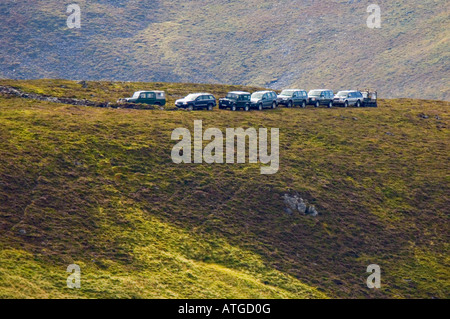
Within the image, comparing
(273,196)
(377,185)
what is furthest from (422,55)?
(273,196)

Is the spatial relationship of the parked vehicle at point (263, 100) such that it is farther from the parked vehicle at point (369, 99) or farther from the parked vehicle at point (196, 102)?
the parked vehicle at point (369, 99)

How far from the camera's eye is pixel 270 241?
41.0 meters

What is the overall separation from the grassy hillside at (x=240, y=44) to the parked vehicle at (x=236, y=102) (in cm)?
7843

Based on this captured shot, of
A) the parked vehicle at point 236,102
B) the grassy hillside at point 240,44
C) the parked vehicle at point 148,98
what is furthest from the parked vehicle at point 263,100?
the grassy hillside at point 240,44

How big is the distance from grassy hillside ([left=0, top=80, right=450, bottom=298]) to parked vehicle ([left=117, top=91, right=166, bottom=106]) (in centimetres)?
324

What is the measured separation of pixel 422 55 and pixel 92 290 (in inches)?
5387

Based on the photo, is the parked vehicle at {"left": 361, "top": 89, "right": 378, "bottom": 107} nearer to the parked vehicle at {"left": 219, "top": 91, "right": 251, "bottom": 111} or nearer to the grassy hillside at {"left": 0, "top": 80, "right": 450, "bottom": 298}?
the grassy hillside at {"left": 0, "top": 80, "right": 450, "bottom": 298}

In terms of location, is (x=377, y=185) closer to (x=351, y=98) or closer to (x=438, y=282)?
(x=438, y=282)

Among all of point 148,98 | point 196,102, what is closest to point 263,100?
point 196,102

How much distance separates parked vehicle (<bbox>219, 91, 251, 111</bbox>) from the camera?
208 feet

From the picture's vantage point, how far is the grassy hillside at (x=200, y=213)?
3341 centimetres

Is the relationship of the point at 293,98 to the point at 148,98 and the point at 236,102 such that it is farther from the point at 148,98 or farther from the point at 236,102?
the point at 148,98

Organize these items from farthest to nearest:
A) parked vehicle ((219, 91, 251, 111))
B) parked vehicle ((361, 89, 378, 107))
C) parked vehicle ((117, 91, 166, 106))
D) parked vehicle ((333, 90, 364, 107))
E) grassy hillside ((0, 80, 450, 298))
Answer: parked vehicle ((361, 89, 378, 107)) → parked vehicle ((333, 90, 364, 107)) → parked vehicle ((219, 91, 251, 111)) → parked vehicle ((117, 91, 166, 106)) → grassy hillside ((0, 80, 450, 298))

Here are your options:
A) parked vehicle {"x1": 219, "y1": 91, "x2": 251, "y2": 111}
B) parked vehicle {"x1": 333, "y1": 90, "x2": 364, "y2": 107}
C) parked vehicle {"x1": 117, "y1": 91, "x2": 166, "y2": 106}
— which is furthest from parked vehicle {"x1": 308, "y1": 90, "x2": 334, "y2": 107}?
parked vehicle {"x1": 117, "y1": 91, "x2": 166, "y2": 106}
